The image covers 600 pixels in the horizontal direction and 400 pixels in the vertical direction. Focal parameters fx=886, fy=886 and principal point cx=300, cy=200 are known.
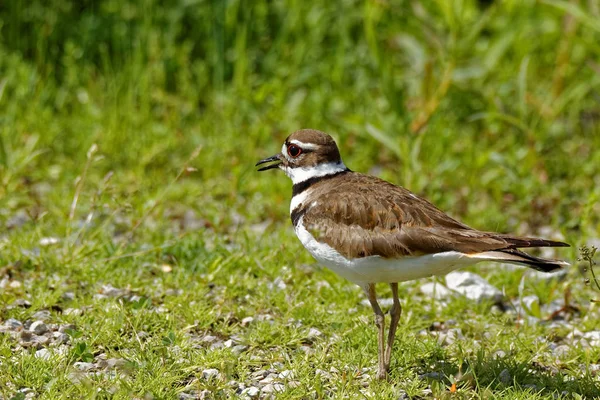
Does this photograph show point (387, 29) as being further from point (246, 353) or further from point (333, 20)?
point (246, 353)

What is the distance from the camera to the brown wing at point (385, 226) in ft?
14.9

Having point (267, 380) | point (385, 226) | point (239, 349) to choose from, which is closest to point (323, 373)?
point (267, 380)

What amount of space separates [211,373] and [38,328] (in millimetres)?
1174

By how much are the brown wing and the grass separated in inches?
28.0

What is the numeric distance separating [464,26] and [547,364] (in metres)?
4.02

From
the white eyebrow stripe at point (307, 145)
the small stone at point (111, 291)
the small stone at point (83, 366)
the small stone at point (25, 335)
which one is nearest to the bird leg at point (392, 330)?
the white eyebrow stripe at point (307, 145)

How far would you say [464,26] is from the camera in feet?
27.1

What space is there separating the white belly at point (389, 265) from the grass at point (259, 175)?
0.56m

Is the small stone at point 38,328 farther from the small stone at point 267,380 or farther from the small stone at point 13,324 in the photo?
the small stone at point 267,380

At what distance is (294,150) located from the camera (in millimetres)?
5574

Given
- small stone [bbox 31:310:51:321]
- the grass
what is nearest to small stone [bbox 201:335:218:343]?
the grass

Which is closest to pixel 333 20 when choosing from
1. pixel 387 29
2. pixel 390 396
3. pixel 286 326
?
pixel 387 29

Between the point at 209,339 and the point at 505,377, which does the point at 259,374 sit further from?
the point at 505,377

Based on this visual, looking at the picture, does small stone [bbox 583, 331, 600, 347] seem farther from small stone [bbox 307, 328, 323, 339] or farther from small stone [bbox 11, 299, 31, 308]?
small stone [bbox 11, 299, 31, 308]
